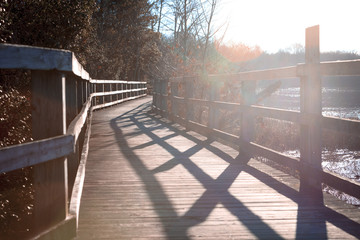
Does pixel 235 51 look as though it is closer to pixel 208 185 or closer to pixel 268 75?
pixel 268 75

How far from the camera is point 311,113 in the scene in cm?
449

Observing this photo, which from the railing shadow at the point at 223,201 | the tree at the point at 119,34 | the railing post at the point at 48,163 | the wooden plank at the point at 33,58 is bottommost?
the railing shadow at the point at 223,201

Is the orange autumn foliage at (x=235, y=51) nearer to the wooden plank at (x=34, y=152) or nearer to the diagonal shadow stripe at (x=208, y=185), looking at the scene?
the diagonal shadow stripe at (x=208, y=185)

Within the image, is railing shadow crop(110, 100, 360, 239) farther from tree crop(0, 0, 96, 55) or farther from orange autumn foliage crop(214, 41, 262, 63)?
orange autumn foliage crop(214, 41, 262, 63)

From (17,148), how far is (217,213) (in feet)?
6.30

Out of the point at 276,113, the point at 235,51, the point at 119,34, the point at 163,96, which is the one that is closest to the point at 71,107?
the point at 276,113

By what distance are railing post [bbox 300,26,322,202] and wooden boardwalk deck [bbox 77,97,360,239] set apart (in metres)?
0.21

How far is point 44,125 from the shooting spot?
2879 millimetres

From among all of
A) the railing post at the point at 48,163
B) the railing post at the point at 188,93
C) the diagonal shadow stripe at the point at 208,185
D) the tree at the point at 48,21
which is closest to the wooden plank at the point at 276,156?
the diagonal shadow stripe at the point at 208,185

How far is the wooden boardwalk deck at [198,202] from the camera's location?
3.29 m

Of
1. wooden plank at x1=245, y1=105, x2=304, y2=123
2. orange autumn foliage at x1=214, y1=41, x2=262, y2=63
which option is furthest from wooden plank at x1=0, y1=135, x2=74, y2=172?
orange autumn foliage at x1=214, y1=41, x2=262, y2=63

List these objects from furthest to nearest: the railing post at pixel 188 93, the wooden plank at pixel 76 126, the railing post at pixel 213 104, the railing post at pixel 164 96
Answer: the railing post at pixel 164 96 → the railing post at pixel 188 93 → the railing post at pixel 213 104 → the wooden plank at pixel 76 126

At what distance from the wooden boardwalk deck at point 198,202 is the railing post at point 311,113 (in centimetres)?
21

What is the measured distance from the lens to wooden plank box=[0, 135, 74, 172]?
7.63 feet
